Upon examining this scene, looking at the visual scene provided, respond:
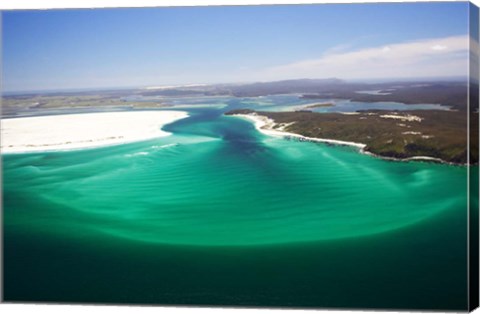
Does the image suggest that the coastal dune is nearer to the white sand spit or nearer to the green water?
the green water

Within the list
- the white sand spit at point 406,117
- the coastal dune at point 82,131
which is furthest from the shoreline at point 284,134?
the coastal dune at point 82,131

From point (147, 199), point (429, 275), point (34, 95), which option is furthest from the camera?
point (34, 95)

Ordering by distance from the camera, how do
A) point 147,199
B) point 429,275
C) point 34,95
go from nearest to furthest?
point 429,275 < point 147,199 < point 34,95

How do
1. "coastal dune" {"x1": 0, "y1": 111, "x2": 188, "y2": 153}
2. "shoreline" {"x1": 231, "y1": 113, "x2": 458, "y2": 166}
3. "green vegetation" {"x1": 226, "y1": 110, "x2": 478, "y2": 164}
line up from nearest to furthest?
"green vegetation" {"x1": 226, "y1": 110, "x2": 478, "y2": 164} < "shoreline" {"x1": 231, "y1": 113, "x2": 458, "y2": 166} < "coastal dune" {"x1": 0, "y1": 111, "x2": 188, "y2": 153}

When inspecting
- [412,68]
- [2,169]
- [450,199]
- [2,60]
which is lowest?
[450,199]

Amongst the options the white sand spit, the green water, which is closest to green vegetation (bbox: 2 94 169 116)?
the green water

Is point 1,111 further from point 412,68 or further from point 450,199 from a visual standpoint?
point 450,199

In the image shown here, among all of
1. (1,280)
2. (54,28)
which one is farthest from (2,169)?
(54,28)
